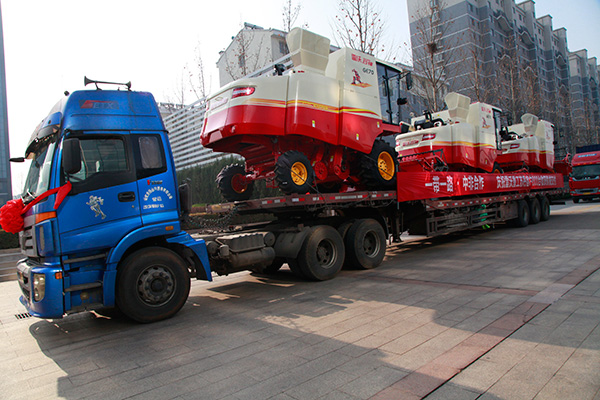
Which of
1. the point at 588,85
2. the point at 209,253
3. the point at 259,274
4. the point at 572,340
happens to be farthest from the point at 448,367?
the point at 588,85

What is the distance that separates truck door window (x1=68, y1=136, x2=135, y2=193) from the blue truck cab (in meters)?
0.01

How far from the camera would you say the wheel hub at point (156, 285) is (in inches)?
196

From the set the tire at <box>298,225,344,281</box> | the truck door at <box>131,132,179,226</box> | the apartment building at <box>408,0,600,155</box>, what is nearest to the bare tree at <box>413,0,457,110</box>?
the apartment building at <box>408,0,600,155</box>

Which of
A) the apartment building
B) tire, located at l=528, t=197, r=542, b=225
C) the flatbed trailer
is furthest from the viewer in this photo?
the apartment building

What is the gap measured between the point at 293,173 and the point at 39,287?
3938mm

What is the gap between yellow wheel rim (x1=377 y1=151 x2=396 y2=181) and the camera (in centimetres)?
855

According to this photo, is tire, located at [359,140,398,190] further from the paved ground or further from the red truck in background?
the red truck in background

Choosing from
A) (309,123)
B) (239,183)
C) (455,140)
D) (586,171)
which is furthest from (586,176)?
(239,183)

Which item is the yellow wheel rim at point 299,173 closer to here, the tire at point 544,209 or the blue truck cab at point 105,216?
the blue truck cab at point 105,216

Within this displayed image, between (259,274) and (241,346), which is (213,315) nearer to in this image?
(241,346)

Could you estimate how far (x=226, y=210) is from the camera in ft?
24.6

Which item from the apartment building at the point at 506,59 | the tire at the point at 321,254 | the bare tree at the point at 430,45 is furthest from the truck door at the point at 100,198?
the bare tree at the point at 430,45

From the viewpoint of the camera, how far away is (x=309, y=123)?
6918 millimetres

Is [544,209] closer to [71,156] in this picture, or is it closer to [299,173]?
[299,173]
